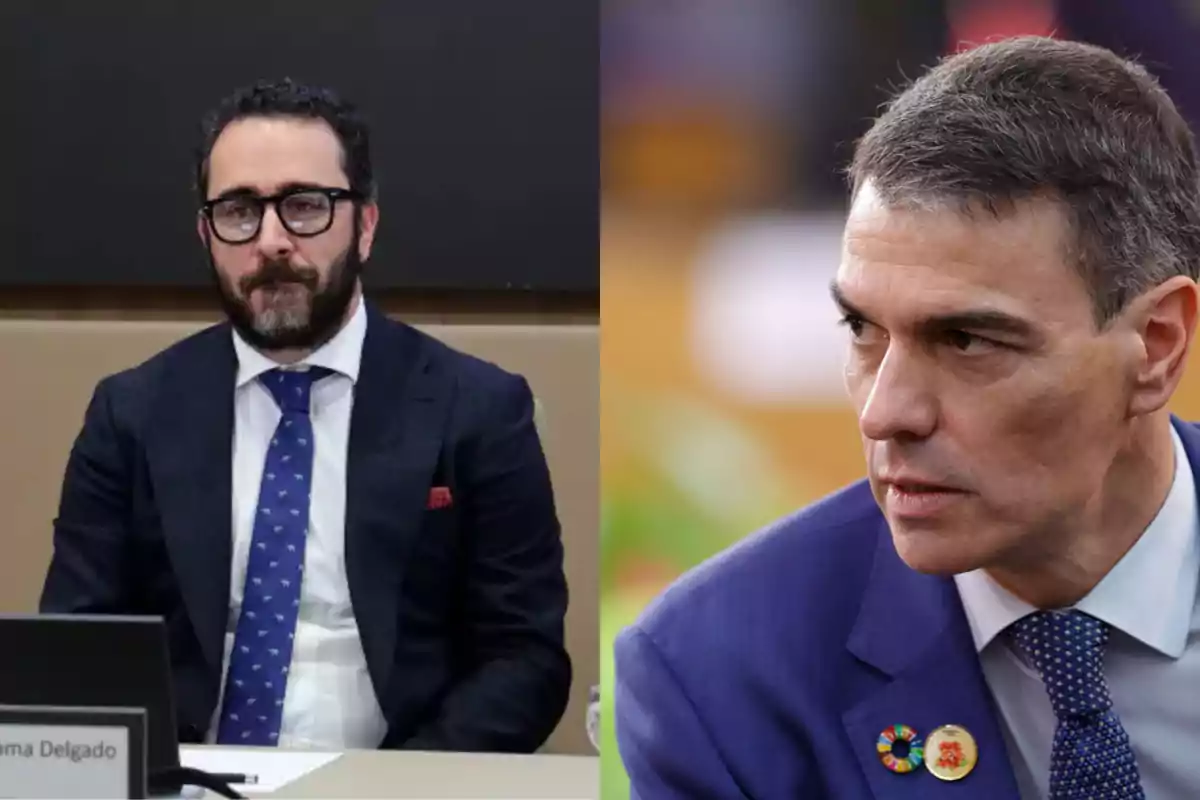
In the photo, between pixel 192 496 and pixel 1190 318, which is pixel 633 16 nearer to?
pixel 1190 318

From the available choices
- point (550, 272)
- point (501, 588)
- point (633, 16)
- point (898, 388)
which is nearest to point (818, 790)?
point (898, 388)

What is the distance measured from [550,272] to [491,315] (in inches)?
6.7

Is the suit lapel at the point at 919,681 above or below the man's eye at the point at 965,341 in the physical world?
below

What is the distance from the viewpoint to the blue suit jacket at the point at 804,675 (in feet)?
4.00

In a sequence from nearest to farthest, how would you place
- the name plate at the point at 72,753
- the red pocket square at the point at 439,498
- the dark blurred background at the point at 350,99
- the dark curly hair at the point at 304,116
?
the name plate at the point at 72,753 < the red pocket square at the point at 439,498 < the dark curly hair at the point at 304,116 < the dark blurred background at the point at 350,99

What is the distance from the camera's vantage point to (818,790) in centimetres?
124

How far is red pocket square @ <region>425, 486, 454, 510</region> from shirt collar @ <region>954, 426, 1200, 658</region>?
138 centimetres

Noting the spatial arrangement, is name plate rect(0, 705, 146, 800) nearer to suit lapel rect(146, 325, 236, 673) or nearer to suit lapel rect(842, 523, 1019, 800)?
suit lapel rect(842, 523, 1019, 800)

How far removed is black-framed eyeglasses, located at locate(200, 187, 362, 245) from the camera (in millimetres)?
2570

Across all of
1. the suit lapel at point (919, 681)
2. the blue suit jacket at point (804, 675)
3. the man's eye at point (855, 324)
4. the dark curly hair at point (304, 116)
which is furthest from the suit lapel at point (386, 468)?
the man's eye at point (855, 324)

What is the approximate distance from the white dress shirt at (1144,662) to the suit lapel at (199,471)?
4.81 feet

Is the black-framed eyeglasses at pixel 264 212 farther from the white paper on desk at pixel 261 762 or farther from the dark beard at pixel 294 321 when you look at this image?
the white paper on desk at pixel 261 762

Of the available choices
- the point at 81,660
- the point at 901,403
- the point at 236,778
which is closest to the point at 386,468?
the point at 236,778

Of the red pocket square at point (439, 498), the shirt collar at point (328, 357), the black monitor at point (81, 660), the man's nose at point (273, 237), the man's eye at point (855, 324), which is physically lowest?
the black monitor at point (81, 660)
